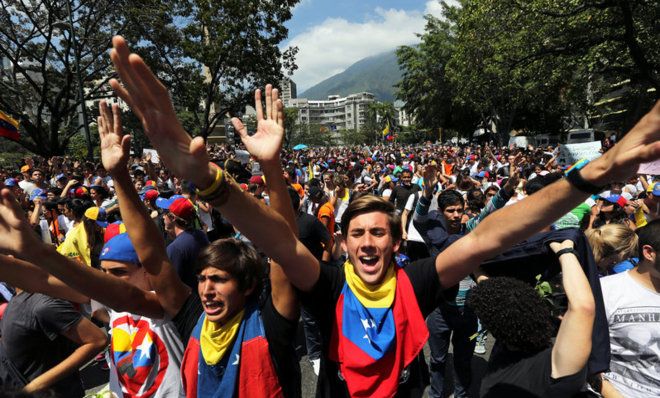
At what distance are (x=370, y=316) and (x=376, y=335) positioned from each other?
0.08 metres

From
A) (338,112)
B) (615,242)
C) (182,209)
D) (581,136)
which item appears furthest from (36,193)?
(338,112)

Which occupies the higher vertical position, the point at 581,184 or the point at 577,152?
the point at 581,184

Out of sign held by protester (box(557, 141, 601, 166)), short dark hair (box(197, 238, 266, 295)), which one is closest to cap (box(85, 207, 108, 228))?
short dark hair (box(197, 238, 266, 295))

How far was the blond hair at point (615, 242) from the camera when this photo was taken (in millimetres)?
3348

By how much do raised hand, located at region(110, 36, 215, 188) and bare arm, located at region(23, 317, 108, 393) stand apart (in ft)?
4.95

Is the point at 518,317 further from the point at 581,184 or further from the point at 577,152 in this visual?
the point at 577,152

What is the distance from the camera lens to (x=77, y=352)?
7.59 ft

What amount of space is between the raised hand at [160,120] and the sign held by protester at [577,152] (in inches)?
500

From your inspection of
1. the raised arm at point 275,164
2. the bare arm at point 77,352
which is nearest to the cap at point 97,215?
the bare arm at point 77,352

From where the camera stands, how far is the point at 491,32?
16.5 metres

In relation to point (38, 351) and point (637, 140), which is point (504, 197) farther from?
point (38, 351)

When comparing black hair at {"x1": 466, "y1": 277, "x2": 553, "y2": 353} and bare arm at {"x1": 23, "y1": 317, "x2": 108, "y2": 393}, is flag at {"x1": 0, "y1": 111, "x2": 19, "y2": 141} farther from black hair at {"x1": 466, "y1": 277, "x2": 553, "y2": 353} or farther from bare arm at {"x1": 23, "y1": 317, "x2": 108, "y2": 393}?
black hair at {"x1": 466, "y1": 277, "x2": 553, "y2": 353}

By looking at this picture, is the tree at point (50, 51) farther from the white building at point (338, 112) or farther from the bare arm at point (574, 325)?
the white building at point (338, 112)

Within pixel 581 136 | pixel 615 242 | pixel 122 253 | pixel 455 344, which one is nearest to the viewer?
pixel 122 253
